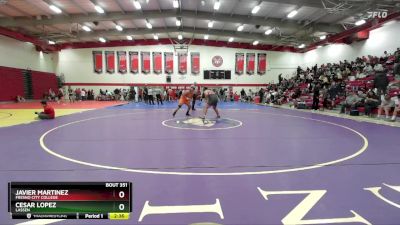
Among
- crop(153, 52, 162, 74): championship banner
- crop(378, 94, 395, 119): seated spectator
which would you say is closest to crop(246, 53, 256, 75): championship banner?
crop(153, 52, 162, 74): championship banner

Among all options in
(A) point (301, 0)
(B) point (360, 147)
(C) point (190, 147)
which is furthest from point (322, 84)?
(C) point (190, 147)

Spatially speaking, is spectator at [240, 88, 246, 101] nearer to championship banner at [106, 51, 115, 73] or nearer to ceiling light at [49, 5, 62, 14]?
championship banner at [106, 51, 115, 73]

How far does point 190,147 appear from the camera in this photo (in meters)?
6.07

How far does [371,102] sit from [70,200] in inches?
567

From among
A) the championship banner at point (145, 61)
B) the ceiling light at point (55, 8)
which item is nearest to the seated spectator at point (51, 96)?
the championship banner at point (145, 61)

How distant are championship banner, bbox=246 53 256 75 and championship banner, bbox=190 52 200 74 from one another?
6706 mm

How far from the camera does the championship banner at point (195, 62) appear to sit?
34812 millimetres

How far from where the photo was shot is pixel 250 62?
3550 cm

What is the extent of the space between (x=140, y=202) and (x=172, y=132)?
16.5ft

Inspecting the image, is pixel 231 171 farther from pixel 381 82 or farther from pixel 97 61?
pixel 97 61

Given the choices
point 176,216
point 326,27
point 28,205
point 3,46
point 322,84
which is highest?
point 326,27

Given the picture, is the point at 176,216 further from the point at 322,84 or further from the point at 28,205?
the point at 322,84

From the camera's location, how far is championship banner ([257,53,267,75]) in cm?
3559

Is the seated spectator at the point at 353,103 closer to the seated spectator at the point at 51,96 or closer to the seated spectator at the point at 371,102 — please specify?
the seated spectator at the point at 371,102
